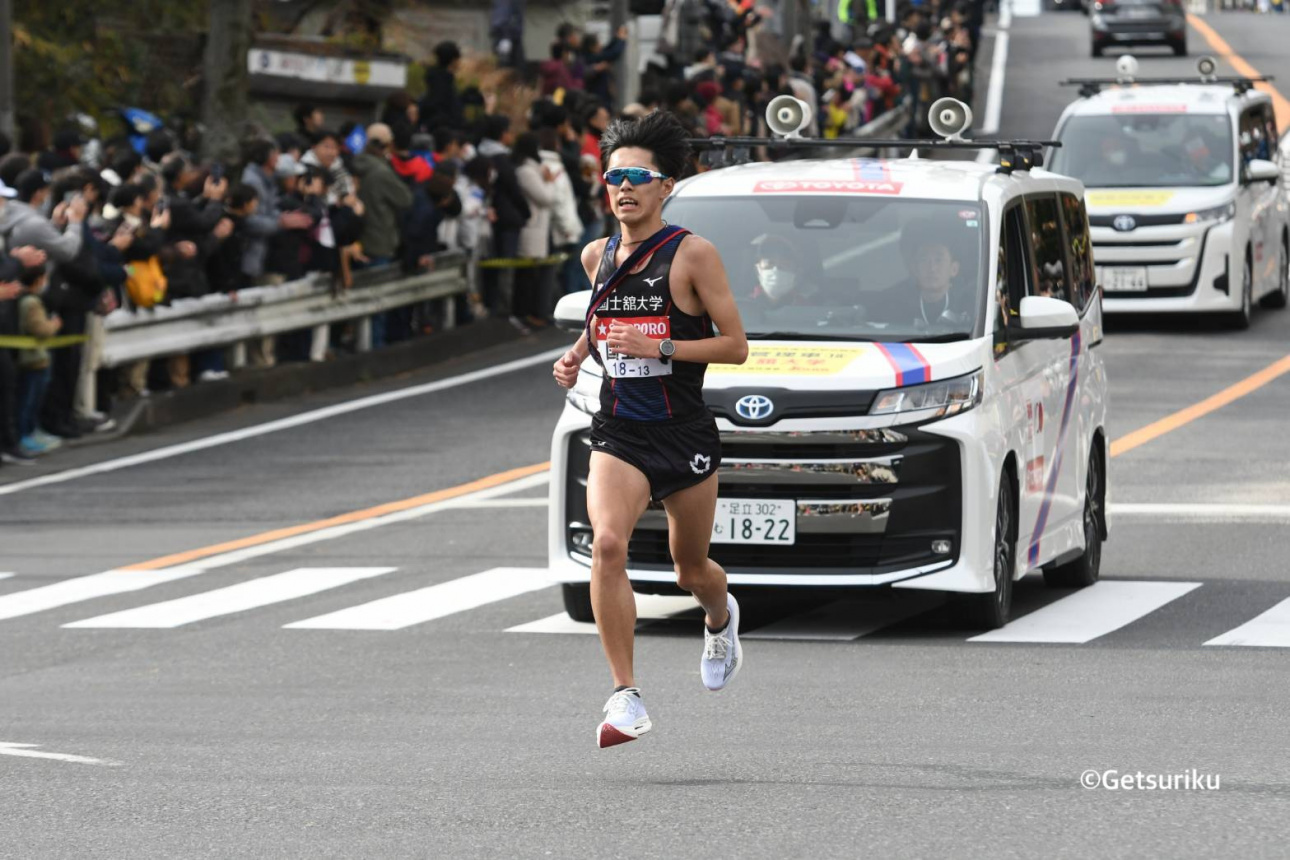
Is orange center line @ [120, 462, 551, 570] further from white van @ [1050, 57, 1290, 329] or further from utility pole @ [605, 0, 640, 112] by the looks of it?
utility pole @ [605, 0, 640, 112]

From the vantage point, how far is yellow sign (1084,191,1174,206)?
24.1 meters

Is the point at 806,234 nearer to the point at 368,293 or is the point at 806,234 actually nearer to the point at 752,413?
the point at 752,413

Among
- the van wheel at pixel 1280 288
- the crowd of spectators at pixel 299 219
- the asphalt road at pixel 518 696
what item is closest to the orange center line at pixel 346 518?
the asphalt road at pixel 518 696

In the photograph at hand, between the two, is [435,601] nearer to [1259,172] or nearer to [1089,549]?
[1089,549]

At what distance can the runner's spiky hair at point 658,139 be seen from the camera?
8.21 meters

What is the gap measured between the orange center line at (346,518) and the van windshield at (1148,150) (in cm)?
925

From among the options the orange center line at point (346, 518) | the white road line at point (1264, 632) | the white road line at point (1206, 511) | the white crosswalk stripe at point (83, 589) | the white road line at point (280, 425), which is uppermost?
the white road line at point (1264, 632)

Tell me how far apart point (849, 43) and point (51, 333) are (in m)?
29.6

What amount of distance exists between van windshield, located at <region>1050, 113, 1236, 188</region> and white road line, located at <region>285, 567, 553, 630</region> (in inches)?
503

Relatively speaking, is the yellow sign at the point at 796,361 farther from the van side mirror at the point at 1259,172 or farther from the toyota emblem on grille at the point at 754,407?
the van side mirror at the point at 1259,172

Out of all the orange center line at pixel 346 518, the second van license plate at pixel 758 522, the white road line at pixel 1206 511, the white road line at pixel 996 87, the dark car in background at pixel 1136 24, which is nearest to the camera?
the second van license plate at pixel 758 522

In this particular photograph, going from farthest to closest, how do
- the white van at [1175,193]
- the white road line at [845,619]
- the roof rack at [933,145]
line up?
the white van at [1175,193]
the roof rack at [933,145]
the white road line at [845,619]

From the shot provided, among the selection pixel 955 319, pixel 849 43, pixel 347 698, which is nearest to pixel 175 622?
pixel 347 698

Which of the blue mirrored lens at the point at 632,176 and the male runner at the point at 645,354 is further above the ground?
the blue mirrored lens at the point at 632,176
